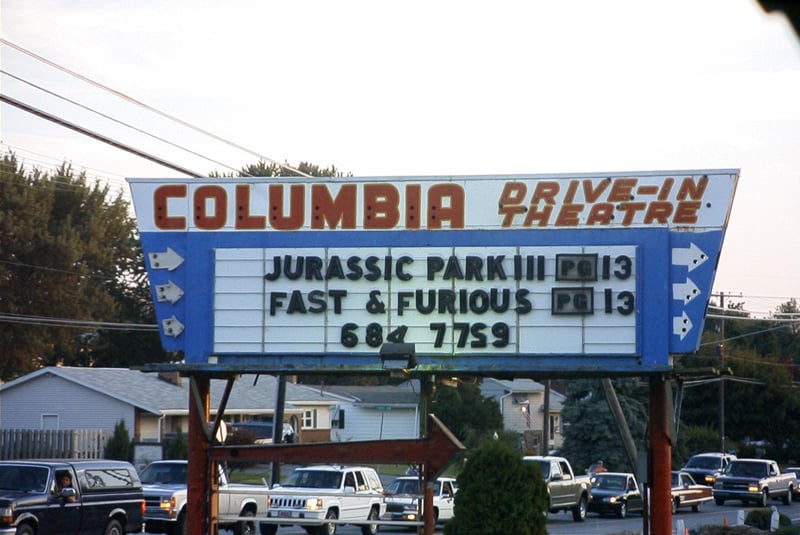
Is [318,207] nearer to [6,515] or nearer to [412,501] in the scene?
[6,515]

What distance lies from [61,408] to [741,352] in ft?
127

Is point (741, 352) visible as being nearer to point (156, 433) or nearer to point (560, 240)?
point (156, 433)

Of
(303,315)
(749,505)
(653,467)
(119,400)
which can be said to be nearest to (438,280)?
(303,315)

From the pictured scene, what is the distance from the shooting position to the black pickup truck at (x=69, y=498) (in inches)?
747

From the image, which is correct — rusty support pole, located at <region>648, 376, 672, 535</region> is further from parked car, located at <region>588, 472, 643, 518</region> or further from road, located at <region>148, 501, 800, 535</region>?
parked car, located at <region>588, 472, 643, 518</region>

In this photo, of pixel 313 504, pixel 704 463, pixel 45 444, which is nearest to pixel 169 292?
pixel 313 504

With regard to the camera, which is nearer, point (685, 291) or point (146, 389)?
point (685, 291)

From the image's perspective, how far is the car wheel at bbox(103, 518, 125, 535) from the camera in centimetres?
2081

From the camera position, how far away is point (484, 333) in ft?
45.3

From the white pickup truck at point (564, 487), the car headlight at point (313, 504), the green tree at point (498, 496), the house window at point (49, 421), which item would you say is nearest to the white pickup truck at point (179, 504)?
the car headlight at point (313, 504)

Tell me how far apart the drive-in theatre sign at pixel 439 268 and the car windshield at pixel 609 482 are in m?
24.1

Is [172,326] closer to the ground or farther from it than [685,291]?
closer to the ground

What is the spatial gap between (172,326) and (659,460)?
6.44 meters

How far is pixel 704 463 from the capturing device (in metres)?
46.1
